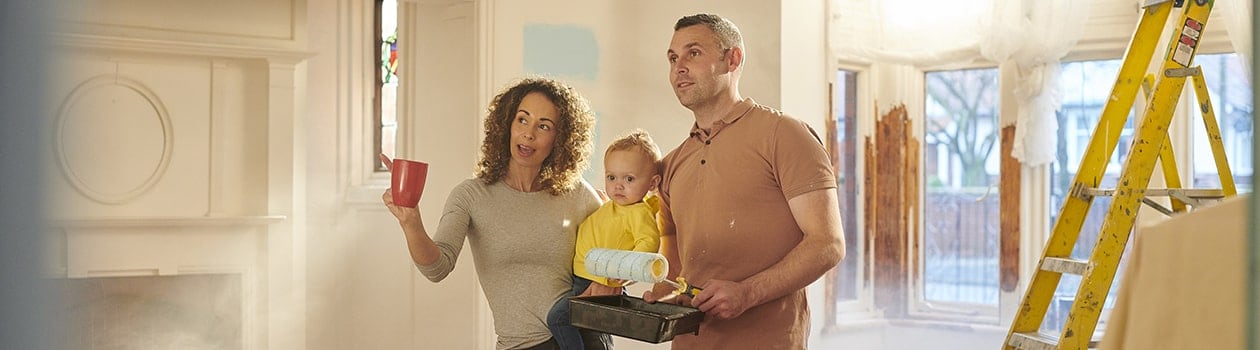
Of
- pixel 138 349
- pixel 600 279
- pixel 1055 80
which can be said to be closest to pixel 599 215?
pixel 600 279

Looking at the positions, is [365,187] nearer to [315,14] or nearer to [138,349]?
[315,14]

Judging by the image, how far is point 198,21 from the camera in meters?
4.26

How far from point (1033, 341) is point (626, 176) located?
110cm

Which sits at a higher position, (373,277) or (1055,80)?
(1055,80)

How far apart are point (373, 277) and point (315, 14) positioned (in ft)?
3.80

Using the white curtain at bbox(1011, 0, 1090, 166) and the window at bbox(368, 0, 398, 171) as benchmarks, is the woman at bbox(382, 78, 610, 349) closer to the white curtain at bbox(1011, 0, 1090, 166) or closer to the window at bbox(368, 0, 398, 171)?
the white curtain at bbox(1011, 0, 1090, 166)

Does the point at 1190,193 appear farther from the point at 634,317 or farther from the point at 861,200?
the point at 861,200

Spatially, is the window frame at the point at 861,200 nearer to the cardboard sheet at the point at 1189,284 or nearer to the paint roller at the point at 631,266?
the paint roller at the point at 631,266

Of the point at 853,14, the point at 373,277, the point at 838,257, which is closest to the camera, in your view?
the point at 838,257

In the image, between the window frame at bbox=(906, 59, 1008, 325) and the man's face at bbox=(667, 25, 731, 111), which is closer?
the man's face at bbox=(667, 25, 731, 111)

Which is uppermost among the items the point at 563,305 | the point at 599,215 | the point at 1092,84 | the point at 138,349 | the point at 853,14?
the point at 853,14

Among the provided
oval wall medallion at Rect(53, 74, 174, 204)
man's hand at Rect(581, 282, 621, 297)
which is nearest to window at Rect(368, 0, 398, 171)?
oval wall medallion at Rect(53, 74, 174, 204)

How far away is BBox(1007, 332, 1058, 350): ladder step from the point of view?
94.3 inches

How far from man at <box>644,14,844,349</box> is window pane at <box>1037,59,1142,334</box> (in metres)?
2.09
